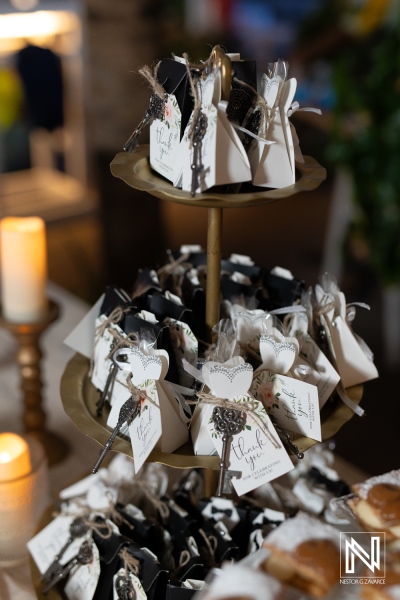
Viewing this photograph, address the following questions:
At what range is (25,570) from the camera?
3.61 ft

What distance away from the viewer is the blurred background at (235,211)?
2752mm

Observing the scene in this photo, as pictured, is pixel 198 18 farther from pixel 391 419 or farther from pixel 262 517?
pixel 262 517

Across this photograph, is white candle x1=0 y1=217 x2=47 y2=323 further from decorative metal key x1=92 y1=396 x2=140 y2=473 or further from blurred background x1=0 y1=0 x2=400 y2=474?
blurred background x1=0 y1=0 x2=400 y2=474

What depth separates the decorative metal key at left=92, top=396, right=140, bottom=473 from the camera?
86 centimetres

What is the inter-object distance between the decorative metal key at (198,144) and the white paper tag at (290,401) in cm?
26

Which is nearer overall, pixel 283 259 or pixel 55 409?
pixel 55 409

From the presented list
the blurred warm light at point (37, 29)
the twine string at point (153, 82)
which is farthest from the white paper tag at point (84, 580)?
the blurred warm light at point (37, 29)

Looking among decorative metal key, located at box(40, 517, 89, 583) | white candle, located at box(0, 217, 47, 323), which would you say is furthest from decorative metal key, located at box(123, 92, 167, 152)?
decorative metal key, located at box(40, 517, 89, 583)

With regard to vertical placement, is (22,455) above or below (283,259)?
above

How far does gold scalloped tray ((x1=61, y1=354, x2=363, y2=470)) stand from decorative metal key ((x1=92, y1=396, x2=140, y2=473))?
13 mm

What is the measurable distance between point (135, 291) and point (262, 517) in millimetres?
402

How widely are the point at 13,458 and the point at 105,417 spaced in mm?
233

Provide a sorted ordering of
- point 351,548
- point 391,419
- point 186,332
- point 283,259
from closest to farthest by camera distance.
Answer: point 351,548
point 186,332
point 391,419
point 283,259

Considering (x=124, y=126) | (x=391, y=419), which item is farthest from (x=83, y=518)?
(x=124, y=126)
